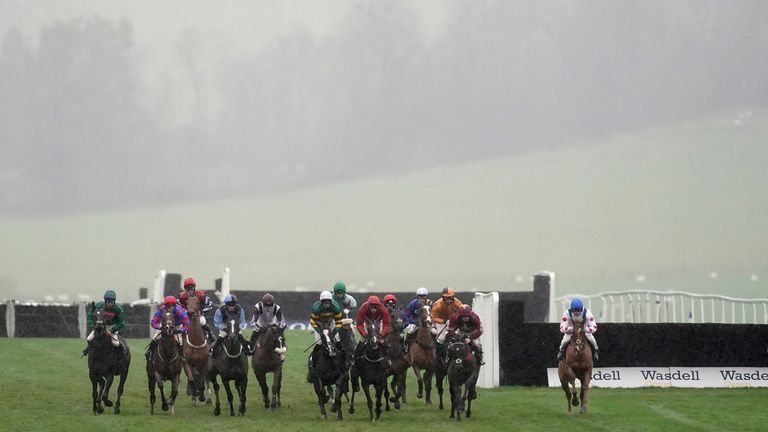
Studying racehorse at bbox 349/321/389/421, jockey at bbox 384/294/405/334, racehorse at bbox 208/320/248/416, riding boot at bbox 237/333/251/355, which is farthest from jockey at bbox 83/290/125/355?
jockey at bbox 384/294/405/334

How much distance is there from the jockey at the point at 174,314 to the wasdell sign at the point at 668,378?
8.94 meters

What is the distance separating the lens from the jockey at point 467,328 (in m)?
24.8

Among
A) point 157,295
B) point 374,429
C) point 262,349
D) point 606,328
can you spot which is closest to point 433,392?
point 606,328

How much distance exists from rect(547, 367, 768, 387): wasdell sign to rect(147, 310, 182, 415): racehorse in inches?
363

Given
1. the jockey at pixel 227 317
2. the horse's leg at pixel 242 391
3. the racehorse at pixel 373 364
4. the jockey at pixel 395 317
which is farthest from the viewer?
the jockey at pixel 395 317

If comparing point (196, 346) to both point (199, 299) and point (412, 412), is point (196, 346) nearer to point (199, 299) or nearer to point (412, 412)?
point (199, 299)

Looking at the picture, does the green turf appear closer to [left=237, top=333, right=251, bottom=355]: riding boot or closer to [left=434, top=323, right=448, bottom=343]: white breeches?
[left=237, top=333, right=251, bottom=355]: riding boot

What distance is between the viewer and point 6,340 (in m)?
47.6

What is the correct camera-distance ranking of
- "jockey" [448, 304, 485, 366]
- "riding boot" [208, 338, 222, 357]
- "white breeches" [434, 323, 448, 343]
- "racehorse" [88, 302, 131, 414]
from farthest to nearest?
"white breeches" [434, 323, 448, 343] < "riding boot" [208, 338, 222, 357] < "jockey" [448, 304, 485, 366] < "racehorse" [88, 302, 131, 414]

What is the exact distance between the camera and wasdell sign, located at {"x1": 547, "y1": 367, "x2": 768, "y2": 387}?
29859 millimetres

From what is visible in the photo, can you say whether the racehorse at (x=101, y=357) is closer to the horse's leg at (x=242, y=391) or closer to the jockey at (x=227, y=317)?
the jockey at (x=227, y=317)

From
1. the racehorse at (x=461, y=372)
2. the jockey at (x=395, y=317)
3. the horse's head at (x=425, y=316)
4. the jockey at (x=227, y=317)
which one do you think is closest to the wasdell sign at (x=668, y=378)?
the jockey at (x=395, y=317)

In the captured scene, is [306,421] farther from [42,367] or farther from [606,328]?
[42,367]

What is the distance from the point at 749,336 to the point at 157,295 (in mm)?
25199
